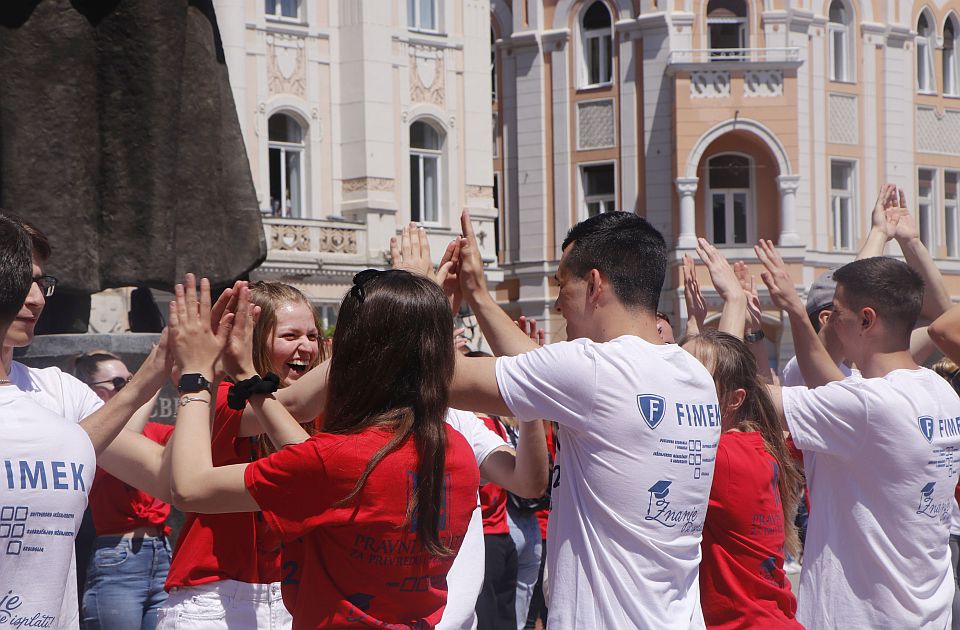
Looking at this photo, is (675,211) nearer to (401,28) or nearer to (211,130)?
(401,28)

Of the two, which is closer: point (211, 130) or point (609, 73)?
point (211, 130)

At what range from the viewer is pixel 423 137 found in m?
31.0

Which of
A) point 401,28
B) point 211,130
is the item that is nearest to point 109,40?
point 211,130

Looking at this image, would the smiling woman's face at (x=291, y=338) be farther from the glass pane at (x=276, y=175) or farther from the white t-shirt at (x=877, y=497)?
the glass pane at (x=276, y=175)

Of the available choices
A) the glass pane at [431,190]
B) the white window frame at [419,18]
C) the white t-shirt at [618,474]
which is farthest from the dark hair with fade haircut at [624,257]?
the glass pane at [431,190]

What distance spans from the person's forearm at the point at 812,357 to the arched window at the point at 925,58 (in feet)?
113

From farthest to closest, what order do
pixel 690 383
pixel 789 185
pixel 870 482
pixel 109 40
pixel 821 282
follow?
1. pixel 789 185
2. pixel 821 282
3. pixel 109 40
4. pixel 870 482
5. pixel 690 383

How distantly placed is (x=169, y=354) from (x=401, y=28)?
26444mm

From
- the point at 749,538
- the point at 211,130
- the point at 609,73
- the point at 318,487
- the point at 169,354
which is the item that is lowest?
the point at 749,538

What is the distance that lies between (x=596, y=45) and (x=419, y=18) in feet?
25.0

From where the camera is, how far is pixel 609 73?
1449 inches

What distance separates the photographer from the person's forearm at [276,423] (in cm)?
378

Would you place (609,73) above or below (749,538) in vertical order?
above

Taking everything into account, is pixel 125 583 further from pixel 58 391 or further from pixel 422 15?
pixel 422 15
